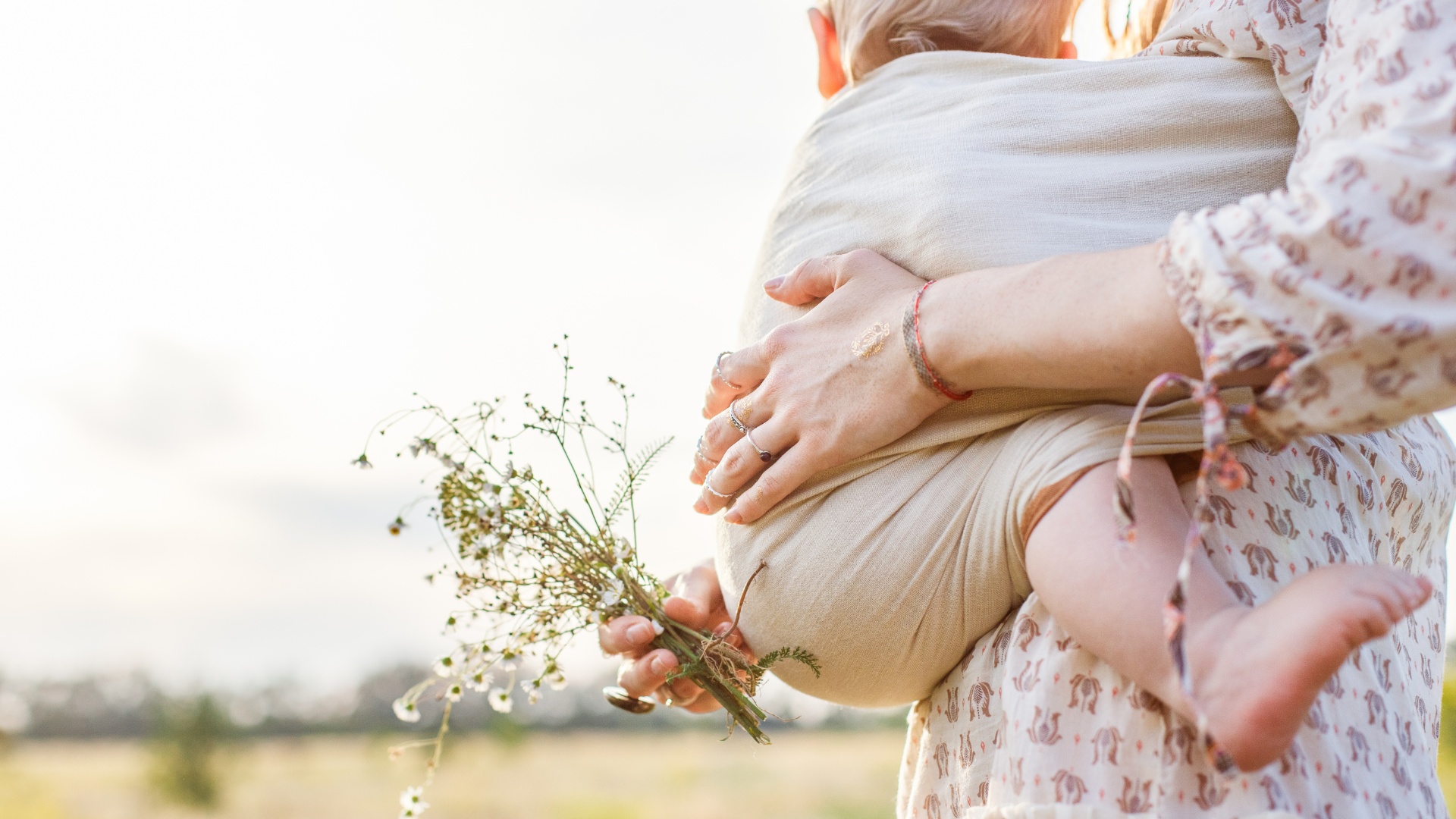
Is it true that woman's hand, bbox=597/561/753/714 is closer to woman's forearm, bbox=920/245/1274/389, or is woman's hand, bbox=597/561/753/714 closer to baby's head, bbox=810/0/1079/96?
woman's forearm, bbox=920/245/1274/389

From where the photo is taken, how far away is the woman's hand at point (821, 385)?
3.40 feet

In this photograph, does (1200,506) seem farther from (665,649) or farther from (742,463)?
(665,649)

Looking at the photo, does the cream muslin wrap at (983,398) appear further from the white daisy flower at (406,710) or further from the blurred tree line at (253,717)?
the blurred tree line at (253,717)

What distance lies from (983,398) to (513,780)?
12.0 metres

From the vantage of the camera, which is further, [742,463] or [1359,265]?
[742,463]

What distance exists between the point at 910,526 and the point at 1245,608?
1.10 feet

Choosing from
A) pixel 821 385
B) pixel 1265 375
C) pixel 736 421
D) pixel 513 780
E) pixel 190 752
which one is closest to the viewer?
pixel 1265 375

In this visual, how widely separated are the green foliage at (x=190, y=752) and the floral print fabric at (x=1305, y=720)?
45.0 ft

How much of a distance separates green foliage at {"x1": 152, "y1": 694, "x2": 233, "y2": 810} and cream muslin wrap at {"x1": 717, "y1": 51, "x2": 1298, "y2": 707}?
1360 centimetres

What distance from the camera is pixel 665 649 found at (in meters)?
1.30

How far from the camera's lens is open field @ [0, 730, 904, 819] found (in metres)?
10.0

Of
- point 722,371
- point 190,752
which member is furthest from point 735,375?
point 190,752

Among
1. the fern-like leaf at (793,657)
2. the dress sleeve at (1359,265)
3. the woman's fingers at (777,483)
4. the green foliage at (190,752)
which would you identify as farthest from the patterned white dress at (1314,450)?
the green foliage at (190,752)

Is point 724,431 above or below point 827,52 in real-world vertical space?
below
